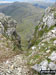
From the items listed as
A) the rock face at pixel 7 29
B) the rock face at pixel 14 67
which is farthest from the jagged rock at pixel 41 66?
the rock face at pixel 7 29

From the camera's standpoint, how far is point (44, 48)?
26.6m

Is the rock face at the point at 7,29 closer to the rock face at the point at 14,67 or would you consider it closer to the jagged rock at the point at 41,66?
the rock face at the point at 14,67

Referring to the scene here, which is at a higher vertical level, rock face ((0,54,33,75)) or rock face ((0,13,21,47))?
rock face ((0,13,21,47))

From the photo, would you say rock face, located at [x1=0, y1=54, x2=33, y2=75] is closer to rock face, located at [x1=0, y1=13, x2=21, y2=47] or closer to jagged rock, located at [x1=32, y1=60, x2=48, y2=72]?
jagged rock, located at [x1=32, y1=60, x2=48, y2=72]

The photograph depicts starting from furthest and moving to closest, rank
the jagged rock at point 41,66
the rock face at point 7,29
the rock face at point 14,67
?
the rock face at point 7,29 → the rock face at point 14,67 → the jagged rock at point 41,66

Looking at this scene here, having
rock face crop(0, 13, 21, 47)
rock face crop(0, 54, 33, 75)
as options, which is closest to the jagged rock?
rock face crop(0, 54, 33, 75)

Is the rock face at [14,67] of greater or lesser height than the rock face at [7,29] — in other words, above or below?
below

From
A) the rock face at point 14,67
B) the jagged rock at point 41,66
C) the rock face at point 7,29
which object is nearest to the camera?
the jagged rock at point 41,66

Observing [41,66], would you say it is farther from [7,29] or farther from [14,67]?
[7,29]

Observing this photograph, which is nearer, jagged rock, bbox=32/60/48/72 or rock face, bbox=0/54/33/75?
jagged rock, bbox=32/60/48/72

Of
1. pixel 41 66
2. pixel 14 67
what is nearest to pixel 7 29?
pixel 14 67

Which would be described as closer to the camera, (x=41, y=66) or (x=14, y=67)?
(x=41, y=66)

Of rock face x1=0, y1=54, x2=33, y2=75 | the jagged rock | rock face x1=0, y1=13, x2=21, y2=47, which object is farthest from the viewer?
rock face x1=0, y1=13, x2=21, y2=47

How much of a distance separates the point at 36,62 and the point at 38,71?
7.92 feet
